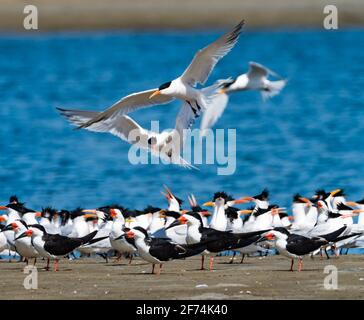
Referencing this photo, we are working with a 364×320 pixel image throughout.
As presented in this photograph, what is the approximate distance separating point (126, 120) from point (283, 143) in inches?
598

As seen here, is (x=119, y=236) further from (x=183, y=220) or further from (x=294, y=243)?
(x=294, y=243)

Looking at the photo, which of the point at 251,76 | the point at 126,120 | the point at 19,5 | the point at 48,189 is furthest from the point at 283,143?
the point at 19,5

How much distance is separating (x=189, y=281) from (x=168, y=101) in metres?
3.77

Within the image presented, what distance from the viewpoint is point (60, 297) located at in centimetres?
970

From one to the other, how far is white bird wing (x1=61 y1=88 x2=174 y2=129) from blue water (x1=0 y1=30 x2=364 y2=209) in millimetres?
5985

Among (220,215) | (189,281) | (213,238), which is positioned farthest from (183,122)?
(189,281)

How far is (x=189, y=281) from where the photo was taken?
10.5 meters

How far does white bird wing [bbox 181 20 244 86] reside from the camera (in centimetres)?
1285

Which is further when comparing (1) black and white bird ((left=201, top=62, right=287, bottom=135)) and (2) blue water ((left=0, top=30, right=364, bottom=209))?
(2) blue water ((left=0, top=30, right=364, bottom=209))

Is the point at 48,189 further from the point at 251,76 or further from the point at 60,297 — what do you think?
the point at 60,297

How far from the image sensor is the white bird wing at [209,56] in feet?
42.2

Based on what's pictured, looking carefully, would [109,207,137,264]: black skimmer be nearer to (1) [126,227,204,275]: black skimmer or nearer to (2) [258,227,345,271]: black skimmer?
(1) [126,227,204,275]: black skimmer

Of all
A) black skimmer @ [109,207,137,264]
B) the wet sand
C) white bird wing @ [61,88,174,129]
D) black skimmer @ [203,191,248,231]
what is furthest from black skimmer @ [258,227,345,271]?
white bird wing @ [61,88,174,129]

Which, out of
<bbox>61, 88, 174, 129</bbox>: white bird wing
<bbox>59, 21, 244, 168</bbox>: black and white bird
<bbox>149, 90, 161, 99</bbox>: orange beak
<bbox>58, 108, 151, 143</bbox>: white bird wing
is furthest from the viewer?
<bbox>58, 108, 151, 143</bbox>: white bird wing
